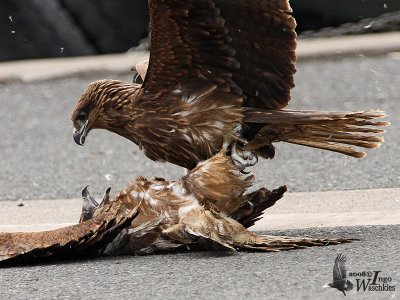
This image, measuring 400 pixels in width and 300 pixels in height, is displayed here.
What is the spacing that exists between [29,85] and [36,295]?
7.04m

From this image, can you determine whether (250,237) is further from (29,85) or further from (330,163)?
(29,85)

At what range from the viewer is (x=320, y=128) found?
5.80m

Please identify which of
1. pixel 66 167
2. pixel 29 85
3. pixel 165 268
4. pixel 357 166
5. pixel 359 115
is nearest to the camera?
pixel 165 268

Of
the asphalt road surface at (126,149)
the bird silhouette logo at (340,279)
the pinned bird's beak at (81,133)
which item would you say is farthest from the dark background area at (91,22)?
the bird silhouette logo at (340,279)

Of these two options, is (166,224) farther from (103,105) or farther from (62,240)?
(103,105)

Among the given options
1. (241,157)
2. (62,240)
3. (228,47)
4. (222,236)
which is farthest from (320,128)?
(62,240)

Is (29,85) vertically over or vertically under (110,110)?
under

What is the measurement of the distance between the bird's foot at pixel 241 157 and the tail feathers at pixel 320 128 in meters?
0.04

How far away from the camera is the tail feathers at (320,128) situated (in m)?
5.65

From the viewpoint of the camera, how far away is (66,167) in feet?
27.4

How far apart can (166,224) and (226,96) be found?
0.73 meters

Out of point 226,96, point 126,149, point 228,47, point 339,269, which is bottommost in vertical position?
point 126,149

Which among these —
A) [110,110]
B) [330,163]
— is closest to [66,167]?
[330,163]

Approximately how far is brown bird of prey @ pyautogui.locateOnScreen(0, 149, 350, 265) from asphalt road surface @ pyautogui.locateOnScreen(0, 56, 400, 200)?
181 cm
